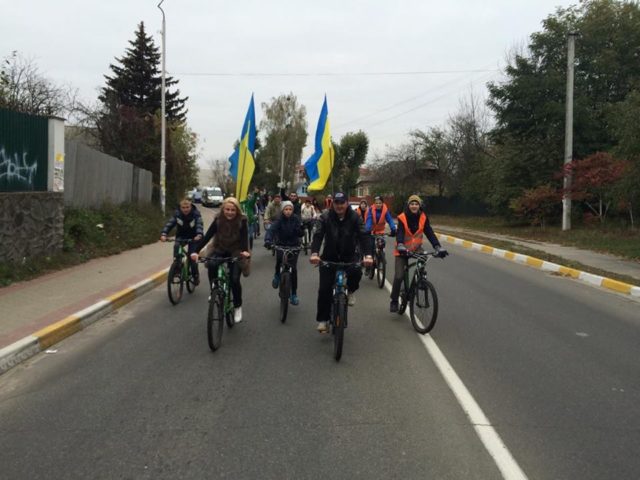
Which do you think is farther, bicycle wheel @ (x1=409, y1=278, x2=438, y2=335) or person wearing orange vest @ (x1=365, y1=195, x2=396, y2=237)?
person wearing orange vest @ (x1=365, y1=195, x2=396, y2=237)

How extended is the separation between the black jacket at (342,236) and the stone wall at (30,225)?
6278 millimetres

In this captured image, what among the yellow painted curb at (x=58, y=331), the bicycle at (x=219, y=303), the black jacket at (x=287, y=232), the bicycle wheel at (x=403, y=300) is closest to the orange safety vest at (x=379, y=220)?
the bicycle wheel at (x=403, y=300)

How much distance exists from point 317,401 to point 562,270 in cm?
1032

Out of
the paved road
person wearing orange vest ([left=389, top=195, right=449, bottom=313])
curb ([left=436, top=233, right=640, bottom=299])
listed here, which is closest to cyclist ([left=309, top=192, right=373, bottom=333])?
the paved road

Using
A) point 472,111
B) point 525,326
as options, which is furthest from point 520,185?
point 525,326

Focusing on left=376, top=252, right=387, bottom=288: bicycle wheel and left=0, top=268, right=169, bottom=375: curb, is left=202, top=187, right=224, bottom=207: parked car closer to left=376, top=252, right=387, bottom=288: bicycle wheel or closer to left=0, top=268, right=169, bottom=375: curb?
left=376, top=252, right=387, bottom=288: bicycle wheel

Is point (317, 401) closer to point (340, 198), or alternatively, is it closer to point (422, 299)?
point (340, 198)

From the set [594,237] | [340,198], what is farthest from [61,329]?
[594,237]

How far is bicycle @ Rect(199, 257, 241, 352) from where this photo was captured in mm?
5797

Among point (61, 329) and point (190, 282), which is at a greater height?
point (190, 282)

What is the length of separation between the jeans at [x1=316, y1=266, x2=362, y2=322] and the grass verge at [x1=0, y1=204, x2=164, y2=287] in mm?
5645

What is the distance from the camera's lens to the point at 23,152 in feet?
34.4

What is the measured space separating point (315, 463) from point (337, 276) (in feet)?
9.00

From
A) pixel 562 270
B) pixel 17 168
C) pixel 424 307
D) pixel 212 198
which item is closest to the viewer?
pixel 424 307
